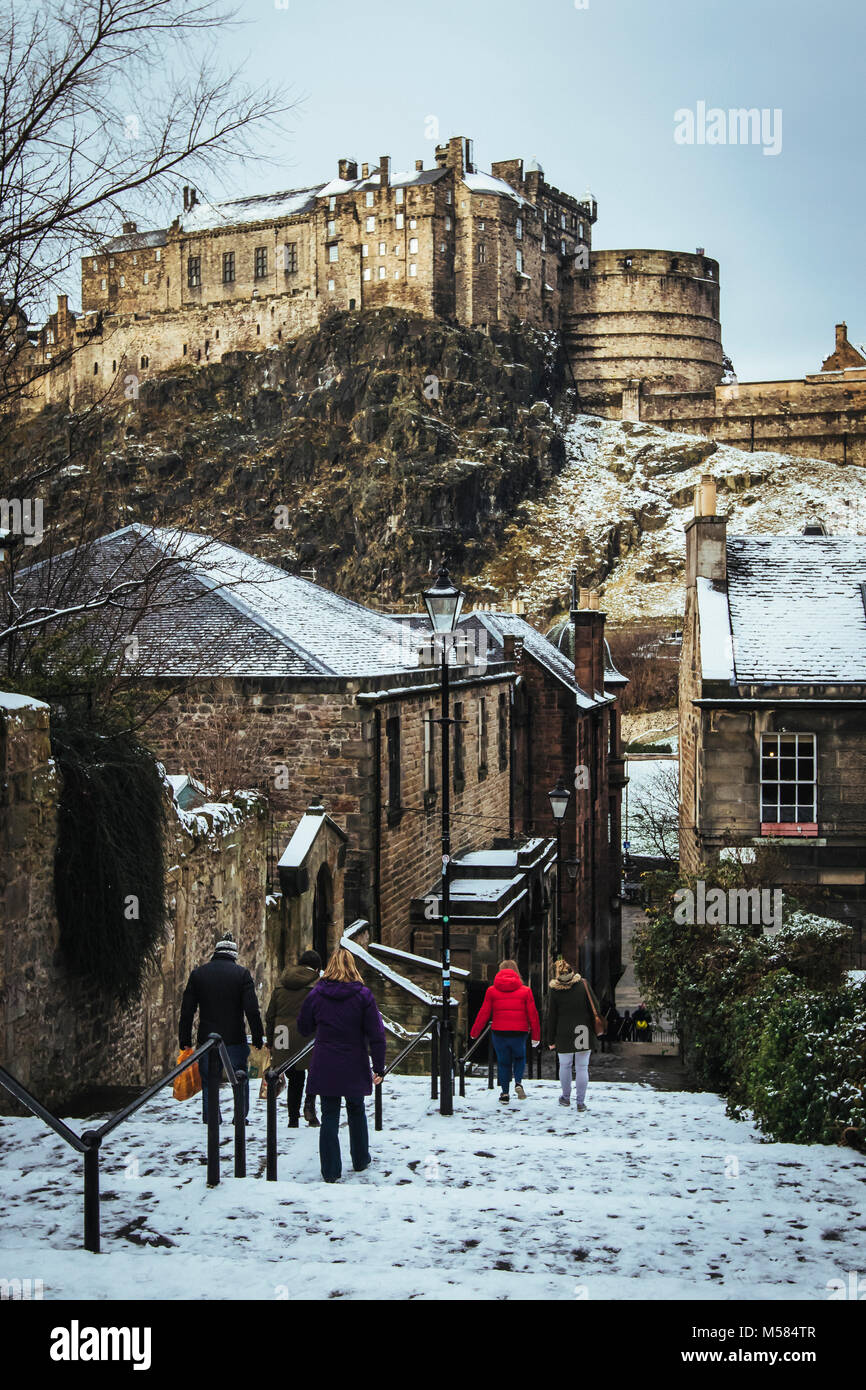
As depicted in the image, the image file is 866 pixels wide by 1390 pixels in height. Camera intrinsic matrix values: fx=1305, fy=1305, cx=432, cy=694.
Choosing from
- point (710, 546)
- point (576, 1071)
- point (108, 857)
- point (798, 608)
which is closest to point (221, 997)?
point (108, 857)

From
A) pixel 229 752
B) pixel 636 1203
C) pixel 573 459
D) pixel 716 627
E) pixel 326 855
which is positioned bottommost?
pixel 636 1203

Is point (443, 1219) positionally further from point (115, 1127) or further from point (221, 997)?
point (221, 997)

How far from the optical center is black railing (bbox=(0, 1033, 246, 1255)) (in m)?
4.86

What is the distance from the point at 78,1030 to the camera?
27.6ft

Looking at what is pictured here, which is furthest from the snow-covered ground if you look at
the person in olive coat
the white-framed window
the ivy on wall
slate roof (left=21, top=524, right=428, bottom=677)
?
the white-framed window

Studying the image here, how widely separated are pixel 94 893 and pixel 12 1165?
2351mm

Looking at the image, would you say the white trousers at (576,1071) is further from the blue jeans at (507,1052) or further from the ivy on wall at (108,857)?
the ivy on wall at (108,857)

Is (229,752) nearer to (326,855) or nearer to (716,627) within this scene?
(326,855)

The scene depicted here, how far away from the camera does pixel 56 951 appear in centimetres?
799

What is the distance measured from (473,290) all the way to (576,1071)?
259 ft

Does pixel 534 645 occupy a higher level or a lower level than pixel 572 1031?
higher

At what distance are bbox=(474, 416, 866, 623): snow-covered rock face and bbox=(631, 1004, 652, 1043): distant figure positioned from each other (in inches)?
1989
